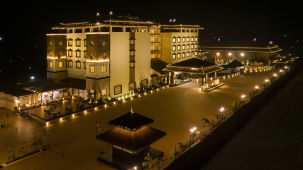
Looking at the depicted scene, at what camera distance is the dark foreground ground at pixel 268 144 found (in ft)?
→ 55.4

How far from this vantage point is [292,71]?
54281mm

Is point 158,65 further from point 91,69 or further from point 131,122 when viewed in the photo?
point 131,122

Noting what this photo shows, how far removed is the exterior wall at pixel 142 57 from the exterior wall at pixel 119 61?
6.64ft

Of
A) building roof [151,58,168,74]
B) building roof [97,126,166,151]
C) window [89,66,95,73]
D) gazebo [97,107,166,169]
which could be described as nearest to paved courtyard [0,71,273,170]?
gazebo [97,107,166,169]

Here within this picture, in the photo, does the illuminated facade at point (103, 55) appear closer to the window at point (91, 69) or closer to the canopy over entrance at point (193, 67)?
the window at point (91, 69)

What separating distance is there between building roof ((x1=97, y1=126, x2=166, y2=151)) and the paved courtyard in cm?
163

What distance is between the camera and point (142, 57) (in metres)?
34.9

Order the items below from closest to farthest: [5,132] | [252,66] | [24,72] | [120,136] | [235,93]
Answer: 1. [120,136]
2. [5,132]
3. [235,93]
4. [24,72]
5. [252,66]

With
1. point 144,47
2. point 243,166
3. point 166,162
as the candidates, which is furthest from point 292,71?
point 166,162

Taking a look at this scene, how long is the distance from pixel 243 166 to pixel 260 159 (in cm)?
181

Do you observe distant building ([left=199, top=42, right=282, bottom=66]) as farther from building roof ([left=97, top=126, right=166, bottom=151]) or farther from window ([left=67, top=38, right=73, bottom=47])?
building roof ([left=97, top=126, right=166, bottom=151])

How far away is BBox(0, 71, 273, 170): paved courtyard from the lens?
15.2 m

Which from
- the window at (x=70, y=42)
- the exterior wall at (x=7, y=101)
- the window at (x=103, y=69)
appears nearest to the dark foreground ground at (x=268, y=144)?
the window at (x=103, y=69)

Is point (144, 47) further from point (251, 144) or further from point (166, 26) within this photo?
point (251, 144)
